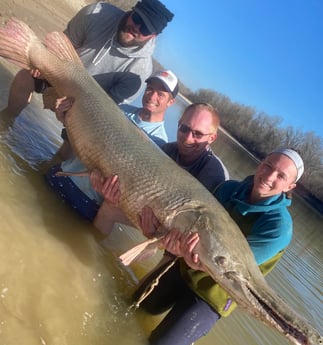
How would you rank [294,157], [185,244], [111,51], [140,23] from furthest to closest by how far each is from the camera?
1. [111,51]
2. [140,23]
3. [294,157]
4. [185,244]

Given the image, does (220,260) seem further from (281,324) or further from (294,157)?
(294,157)

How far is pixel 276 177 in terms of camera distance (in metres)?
3.37

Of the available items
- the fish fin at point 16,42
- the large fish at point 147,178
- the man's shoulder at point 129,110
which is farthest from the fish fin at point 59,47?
the man's shoulder at point 129,110

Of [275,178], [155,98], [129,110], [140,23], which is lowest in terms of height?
[129,110]

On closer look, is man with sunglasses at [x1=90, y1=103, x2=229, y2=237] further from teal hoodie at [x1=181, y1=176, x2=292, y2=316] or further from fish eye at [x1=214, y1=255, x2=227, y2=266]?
fish eye at [x1=214, y1=255, x2=227, y2=266]

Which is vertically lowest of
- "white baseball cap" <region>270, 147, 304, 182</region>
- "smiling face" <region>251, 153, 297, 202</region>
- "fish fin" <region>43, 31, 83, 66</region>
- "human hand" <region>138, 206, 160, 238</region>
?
"human hand" <region>138, 206, 160, 238</region>

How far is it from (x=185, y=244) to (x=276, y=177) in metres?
0.94

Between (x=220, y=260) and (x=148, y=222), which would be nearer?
Answer: (x=220, y=260)

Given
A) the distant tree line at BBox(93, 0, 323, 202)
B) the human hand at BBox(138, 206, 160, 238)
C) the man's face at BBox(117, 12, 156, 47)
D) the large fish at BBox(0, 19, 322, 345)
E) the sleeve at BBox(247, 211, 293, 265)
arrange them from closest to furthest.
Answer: the large fish at BBox(0, 19, 322, 345), the sleeve at BBox(247, 211, 293, 265), the human hand at BBox(138, 206, 160, 238), the man's face at BBox(117, 12, 156, 47), the distant tree line at BBox(93, 0, 323, 202)

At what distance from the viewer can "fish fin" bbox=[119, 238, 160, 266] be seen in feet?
9.75

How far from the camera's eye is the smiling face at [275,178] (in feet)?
11.0

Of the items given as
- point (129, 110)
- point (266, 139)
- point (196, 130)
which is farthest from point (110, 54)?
point (266, 139)

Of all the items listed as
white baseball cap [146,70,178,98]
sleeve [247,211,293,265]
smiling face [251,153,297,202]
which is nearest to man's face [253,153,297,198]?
smiling face [251,153,297,202]

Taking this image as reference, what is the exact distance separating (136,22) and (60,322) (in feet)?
11.2
